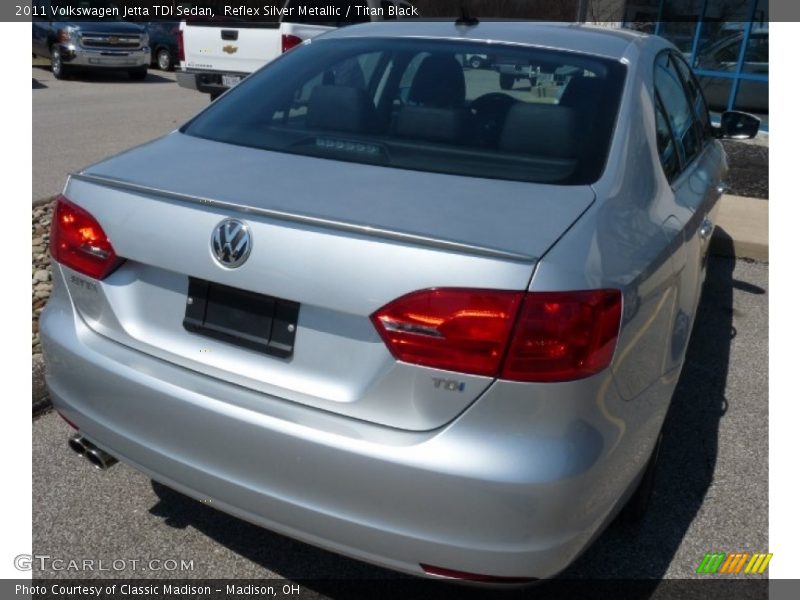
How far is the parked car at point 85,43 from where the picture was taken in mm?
17938

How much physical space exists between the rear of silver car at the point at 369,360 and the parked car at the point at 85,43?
17.7 metres

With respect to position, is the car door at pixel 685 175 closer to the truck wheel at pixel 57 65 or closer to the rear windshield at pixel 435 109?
the rear windshield at pixel 435 109

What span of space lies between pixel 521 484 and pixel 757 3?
34.9 ft

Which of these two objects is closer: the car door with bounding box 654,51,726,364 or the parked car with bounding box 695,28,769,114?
the car door with bounding box 654,51,726,364

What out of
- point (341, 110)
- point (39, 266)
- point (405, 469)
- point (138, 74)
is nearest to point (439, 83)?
point (341, 110)

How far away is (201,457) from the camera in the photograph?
217cm

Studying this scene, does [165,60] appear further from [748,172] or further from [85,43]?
[748,172]

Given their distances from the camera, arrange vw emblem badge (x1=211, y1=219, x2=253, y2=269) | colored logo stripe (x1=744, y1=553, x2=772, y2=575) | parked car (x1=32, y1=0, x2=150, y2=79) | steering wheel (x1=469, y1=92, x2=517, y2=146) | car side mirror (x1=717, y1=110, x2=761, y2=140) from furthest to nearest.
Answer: parked car (x1=32, y1=0, x2=150, y2=79) < car side mirror (x1=717, y1=110, x2=761, y2=140) < colored logo stripe (x1=744, y1=553, x2=772, y2=575) < steering wheel (x1=469, y1=92, x2=517, y2=146) < vw emblem badge (x1=211, y1=219, x2=253, y2=269)

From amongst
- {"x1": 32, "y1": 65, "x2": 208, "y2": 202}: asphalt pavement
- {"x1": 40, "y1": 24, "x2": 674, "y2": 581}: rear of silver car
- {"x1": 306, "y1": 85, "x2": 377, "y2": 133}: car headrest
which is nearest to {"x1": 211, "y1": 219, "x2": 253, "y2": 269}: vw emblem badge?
{"x1": 40, "y1": 24, "x2": 674, "y2": 581}: rear of silver car

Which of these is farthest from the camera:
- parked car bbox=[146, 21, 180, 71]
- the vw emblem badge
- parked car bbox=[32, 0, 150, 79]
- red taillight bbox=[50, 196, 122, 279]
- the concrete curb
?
parked car bbox=[146, 21, 180, 71]

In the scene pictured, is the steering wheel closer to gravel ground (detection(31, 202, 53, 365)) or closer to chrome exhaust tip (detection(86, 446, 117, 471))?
chrome exhaust tip (detection(86, 446, 117, 471))

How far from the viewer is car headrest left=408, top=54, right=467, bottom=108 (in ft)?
9.51

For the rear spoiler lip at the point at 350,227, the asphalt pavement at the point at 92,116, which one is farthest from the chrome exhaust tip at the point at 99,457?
the asphalt pavement at the point at 92,116

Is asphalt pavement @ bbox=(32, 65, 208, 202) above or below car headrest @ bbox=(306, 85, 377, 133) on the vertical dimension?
below
